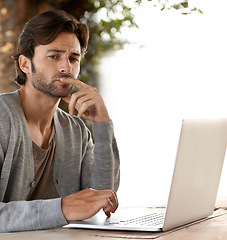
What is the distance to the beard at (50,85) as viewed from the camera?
5.82ft

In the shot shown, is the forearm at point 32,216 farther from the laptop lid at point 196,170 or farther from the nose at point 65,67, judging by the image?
the nose at point 65,67

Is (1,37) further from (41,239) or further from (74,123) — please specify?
(41,239)

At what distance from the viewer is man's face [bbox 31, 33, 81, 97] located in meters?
1.77

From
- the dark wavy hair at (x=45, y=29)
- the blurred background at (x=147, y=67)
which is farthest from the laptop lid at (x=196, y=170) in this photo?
the blurred background at (x=147, y=67)

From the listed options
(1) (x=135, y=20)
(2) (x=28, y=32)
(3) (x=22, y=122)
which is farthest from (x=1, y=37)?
(3) (x=22, y=122)

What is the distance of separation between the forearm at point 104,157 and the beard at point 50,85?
0.18m

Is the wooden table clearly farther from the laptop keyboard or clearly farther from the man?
the man

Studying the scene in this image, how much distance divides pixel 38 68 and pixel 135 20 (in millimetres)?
1992

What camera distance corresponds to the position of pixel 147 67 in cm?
374

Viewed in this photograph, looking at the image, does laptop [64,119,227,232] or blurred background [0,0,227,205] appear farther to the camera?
blurred background [0,0,227,205]

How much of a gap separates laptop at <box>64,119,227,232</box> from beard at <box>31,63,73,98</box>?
0.55 metres

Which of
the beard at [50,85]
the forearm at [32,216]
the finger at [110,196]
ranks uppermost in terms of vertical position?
the beard at [50,85]

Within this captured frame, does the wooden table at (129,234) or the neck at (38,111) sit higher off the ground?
the neck at (38,111)

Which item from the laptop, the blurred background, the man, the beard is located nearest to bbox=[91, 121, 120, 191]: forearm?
the man
